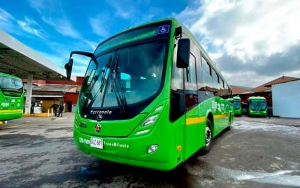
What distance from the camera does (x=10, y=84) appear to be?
9867mm

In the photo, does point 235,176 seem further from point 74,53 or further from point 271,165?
point 74,53

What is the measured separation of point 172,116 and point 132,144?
75cm

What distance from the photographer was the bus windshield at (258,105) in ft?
76.5

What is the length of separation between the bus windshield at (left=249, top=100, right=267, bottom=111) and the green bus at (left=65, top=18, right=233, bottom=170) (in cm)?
2365

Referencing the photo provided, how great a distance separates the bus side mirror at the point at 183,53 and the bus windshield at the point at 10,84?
1026cm

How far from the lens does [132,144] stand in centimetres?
271

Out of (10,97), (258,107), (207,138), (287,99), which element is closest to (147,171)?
(207,138)

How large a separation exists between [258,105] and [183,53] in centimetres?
2489

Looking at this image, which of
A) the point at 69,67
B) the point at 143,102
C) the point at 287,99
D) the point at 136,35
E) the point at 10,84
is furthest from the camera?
the point at 287,99

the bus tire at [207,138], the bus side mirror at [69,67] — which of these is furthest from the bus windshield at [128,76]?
the bus tire at [207,138]

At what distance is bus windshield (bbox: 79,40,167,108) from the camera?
296cm

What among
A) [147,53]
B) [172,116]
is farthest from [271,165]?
[147,53]

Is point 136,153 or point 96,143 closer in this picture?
point 136,153

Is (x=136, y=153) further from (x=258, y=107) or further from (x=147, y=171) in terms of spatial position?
(x=258, y=107)
